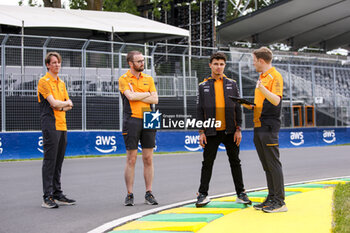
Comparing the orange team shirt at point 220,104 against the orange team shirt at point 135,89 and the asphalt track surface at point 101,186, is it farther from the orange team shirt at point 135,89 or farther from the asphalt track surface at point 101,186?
the asphalt track surface at point 101,186

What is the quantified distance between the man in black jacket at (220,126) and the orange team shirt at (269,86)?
0.52 m

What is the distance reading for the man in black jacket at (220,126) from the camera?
619cm

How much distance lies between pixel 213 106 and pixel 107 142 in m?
10.3

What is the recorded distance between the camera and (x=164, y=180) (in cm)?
935

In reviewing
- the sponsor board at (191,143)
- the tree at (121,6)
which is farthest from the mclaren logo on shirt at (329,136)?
the tree at (121,6)

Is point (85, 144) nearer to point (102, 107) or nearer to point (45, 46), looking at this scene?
point (102, 107)

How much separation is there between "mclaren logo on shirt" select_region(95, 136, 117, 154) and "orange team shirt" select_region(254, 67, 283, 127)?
423 inches

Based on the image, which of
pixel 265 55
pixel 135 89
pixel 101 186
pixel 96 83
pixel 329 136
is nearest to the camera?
pixel 265 55

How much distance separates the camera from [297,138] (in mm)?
19875

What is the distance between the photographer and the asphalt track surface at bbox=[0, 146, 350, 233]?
579cm

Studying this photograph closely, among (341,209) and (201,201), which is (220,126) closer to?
(201,201)

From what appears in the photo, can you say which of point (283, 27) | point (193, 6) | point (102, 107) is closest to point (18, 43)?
point (102, 107)

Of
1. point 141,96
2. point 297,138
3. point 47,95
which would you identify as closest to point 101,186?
point 47,95

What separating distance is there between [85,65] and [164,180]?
7792 mm
